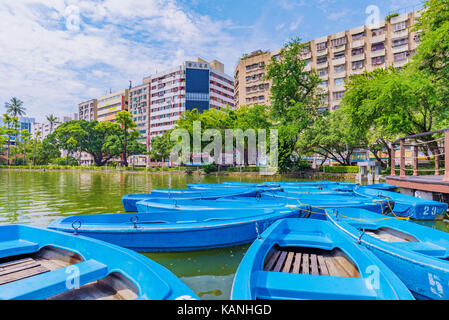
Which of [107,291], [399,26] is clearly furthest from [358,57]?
[107,291]

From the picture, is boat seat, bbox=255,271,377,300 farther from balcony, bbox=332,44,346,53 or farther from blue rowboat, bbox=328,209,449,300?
balcony, bbox=332,44,346,53

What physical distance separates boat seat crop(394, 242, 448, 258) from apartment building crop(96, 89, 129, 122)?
98.1 m

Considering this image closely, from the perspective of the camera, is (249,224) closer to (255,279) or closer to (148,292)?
(255,279)

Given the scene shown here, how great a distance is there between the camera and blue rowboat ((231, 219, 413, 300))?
304 cm

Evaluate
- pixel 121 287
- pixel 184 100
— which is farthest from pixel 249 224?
pixel 184 100

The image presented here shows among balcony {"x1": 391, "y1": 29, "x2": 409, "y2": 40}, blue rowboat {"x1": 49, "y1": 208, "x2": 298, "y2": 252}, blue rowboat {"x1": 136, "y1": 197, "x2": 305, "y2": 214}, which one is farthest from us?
balcony {"x1": 391, "y1": 29, "x2": 409, "y2": 40}

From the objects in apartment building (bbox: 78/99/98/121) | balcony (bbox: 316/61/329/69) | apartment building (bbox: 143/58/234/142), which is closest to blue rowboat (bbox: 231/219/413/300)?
balcony (bbox: 316/61/329/69)

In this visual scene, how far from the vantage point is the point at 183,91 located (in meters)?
75.3

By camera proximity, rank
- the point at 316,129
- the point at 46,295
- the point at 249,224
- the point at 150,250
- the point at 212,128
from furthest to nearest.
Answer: the point at 212,128 < the point at 316,129 < the point at 249,224 < the point at 150,250 < the point at 46,295

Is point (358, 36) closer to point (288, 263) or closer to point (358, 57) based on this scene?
point (358, 57)

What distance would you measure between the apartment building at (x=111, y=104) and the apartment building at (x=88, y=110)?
2892mm

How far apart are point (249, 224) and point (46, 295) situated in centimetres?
456

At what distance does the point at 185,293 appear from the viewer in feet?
8.47

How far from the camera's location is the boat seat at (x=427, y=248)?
4.45 meters
